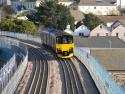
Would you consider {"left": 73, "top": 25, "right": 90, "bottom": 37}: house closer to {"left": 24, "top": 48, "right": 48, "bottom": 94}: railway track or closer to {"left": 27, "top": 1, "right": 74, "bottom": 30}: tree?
{"left": 27, "top": 1, "right": 74, "bottom": 30}: tree

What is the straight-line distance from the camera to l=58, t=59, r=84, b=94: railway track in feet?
92.2

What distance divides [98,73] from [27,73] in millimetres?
8342

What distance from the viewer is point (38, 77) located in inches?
1300

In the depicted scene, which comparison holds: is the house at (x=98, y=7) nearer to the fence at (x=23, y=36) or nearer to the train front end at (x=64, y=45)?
the fence at (x=23, y=36)

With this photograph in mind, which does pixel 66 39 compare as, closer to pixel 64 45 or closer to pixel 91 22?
pixel 64 45

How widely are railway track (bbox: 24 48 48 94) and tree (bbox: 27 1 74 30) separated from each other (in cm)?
3899

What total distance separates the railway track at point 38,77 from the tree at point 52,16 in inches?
1535

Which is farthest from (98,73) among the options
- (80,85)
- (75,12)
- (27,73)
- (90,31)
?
(75,12)

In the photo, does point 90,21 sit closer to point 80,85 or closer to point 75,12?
point 75,12

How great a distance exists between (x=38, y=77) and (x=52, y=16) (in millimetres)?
54457

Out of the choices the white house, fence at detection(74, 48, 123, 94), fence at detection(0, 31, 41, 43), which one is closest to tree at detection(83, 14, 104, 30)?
fence at detection(0, 31, 41, 43)

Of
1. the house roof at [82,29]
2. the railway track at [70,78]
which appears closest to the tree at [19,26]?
the house roof at [82,29]

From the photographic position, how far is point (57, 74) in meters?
34.3

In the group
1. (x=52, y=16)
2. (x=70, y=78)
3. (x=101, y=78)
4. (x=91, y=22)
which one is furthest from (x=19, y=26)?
(x=101, y=78)
